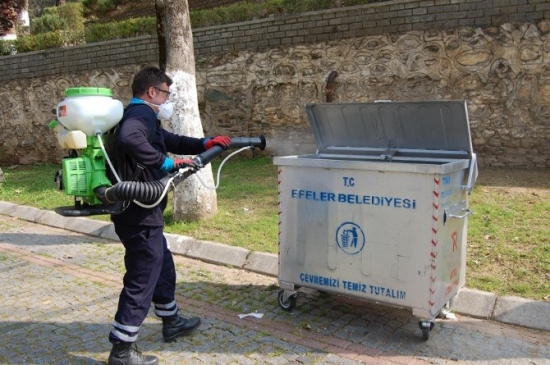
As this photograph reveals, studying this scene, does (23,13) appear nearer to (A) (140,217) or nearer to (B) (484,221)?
(B) (484,221)

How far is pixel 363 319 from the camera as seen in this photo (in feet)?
14.5

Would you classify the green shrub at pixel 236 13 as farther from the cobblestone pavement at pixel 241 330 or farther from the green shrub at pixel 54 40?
the cobblestone pavement at pixel 241 330

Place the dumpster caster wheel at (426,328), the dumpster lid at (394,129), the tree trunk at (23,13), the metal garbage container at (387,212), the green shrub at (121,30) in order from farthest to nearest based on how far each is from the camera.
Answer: the tree trunk at (23,13) → the green shrub at (121,30) → the dumpster lid at (394,129) → the dumpster caster wheel at (426,328) → the metal garbage container at (387,212)

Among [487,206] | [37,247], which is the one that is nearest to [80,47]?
[37,247]

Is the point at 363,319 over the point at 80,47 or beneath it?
beneath

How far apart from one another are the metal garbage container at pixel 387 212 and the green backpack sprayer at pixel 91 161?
3.92 ft

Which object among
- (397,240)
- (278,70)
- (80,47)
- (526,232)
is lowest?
(526,232)

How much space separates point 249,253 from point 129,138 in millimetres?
2719

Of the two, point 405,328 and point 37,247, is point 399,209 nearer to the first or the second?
point 405,328

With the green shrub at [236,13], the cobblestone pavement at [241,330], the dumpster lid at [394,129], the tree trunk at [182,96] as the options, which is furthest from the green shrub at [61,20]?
the dumpster lid at [394,129]

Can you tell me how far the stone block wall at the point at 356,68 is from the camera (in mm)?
8422

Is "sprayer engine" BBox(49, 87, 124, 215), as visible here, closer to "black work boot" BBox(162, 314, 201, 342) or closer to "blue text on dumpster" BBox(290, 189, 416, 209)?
"black work boot" BBox(162, 314, 201, 342)

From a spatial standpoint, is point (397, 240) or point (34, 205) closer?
point (397, 240)

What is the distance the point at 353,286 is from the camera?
4102 millimetres
